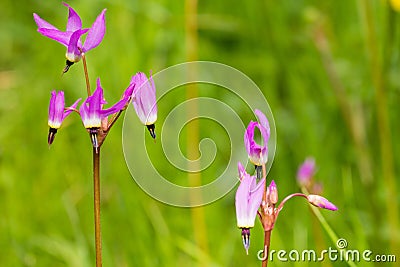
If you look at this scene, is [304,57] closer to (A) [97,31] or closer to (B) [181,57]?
(B) [181,57]

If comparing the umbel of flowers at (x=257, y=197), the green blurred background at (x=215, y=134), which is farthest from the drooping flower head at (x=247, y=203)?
the green blurred background at (x=215, y=134)

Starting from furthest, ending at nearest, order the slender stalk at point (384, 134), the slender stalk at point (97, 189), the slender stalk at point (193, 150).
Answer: the slender stalk at point (193, 150) → the slender stalk at point (384, 134) → the slender stalk at point (97, 189)

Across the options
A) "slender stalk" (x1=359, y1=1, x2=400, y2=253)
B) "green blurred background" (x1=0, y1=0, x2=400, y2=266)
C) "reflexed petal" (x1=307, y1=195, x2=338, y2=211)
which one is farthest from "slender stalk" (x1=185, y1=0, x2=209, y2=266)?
"reflexed petal" (x1=307, y1=195, x2=338, y2=211)

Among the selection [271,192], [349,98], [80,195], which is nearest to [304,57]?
[349,98]

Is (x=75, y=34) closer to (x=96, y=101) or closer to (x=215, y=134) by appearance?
(x=96, y=101)

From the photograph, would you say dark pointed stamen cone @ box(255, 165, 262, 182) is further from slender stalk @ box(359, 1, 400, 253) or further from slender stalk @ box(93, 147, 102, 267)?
slender stalk @ box(359, 1, 400, 253)

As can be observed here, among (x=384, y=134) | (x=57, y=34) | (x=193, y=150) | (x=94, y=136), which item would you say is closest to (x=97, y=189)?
(x=94, y=136)

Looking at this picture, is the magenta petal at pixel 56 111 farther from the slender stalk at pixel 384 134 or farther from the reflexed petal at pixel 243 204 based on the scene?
the slender stalk at pixel 384 134
